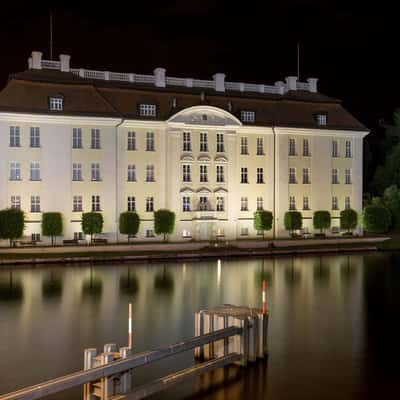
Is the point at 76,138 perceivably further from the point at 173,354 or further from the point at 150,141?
the point at 173,354

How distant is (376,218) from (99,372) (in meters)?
46.6

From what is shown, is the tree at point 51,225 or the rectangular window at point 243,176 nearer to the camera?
the tree at point 51,225

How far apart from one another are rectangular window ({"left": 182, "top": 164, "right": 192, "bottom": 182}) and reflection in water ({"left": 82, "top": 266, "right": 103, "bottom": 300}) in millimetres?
19027

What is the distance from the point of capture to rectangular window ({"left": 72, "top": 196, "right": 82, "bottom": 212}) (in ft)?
148

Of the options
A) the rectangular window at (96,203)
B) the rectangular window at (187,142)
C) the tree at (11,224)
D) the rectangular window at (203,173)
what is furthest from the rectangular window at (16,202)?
the rectangular window at (203,173)

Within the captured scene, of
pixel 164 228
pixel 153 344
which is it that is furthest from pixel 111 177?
pixel 153 344

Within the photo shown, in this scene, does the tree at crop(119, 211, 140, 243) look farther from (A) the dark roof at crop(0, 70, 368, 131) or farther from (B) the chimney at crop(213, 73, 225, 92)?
(B) the chimney at crop(213, 73, 225, 92)

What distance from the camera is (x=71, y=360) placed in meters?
14.0

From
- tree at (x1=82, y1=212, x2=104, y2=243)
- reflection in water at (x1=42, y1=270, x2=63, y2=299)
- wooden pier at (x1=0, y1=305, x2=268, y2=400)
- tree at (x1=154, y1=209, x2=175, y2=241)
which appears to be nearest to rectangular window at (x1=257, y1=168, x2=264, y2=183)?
tree at (x1=154, y1=209, x2=175, y2=241)

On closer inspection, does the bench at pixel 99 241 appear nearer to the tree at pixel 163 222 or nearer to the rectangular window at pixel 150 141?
the tree at pixel 163 222

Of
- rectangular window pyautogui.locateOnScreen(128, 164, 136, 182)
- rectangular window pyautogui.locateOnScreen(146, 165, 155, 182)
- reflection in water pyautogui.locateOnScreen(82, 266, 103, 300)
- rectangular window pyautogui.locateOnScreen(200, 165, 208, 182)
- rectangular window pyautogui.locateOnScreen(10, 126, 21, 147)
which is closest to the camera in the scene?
reflection in water pyautogui.locateOnScreen(82, 266, 103, 300)

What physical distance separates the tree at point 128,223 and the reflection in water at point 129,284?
44.8ft

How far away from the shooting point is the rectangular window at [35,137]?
145ft

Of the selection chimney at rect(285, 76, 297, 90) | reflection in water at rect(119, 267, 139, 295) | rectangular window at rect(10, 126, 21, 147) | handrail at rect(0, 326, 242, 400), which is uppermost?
chimney at rect(285, 76, 297, 90)
